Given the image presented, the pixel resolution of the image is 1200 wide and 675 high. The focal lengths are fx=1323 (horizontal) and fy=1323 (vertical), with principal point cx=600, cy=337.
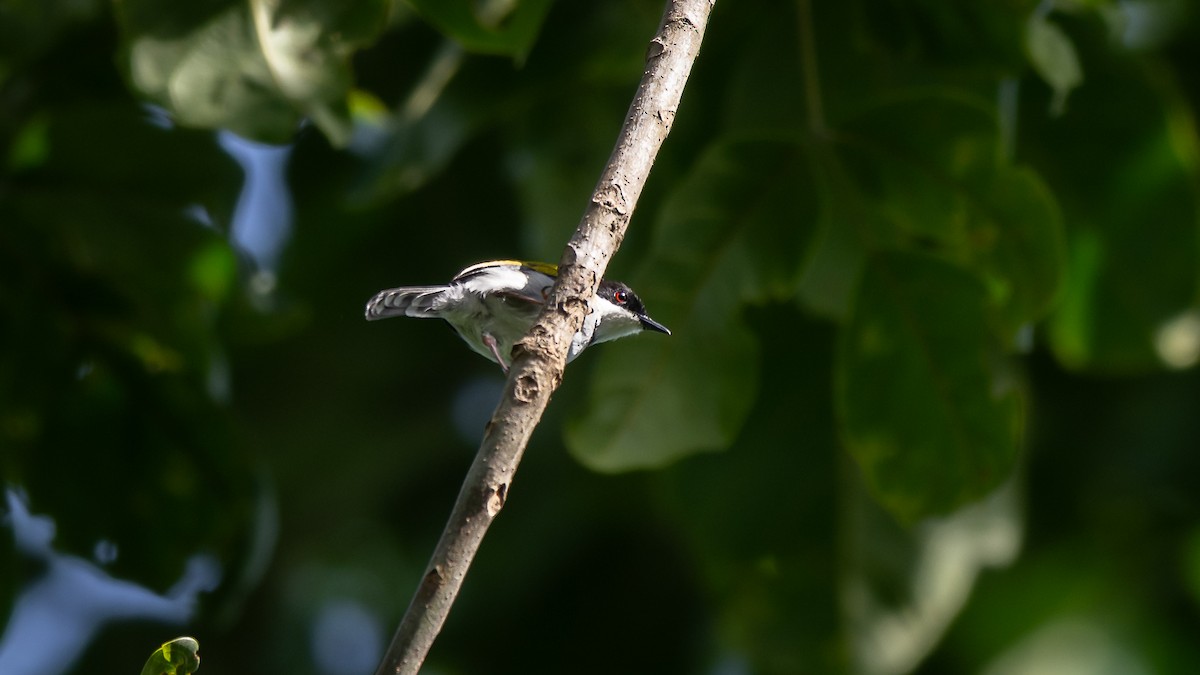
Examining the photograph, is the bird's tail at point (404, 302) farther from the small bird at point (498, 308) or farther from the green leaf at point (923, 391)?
the green leaf at point (923, 391)

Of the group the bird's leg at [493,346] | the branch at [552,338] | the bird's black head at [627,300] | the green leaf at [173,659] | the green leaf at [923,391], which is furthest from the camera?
the green leaf at [923,391]

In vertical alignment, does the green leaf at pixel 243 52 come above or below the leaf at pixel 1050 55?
above

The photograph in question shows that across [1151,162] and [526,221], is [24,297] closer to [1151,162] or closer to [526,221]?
[526,221]

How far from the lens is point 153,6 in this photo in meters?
2.62

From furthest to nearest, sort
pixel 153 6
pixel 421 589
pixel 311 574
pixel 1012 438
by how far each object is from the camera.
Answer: pixel 311 574 < pixel 1012 438 < pixel 153 6 < pixel 421 589

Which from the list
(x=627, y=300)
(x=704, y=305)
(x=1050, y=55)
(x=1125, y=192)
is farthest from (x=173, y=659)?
(x=1125, y=192)

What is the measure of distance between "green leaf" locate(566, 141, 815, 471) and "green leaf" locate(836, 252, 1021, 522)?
0.22m

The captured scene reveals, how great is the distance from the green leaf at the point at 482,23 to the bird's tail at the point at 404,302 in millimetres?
552

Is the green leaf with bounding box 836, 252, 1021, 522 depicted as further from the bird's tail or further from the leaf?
the bird's tail

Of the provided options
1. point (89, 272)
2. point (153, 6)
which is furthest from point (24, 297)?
point (153, 6)

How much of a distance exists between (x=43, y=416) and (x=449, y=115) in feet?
4.02

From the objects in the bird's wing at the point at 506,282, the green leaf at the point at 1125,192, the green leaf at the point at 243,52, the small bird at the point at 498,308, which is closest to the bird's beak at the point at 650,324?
the small bird at the point at 498,308

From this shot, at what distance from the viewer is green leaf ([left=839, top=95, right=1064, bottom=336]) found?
2826 mm

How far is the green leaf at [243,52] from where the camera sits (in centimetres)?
261
